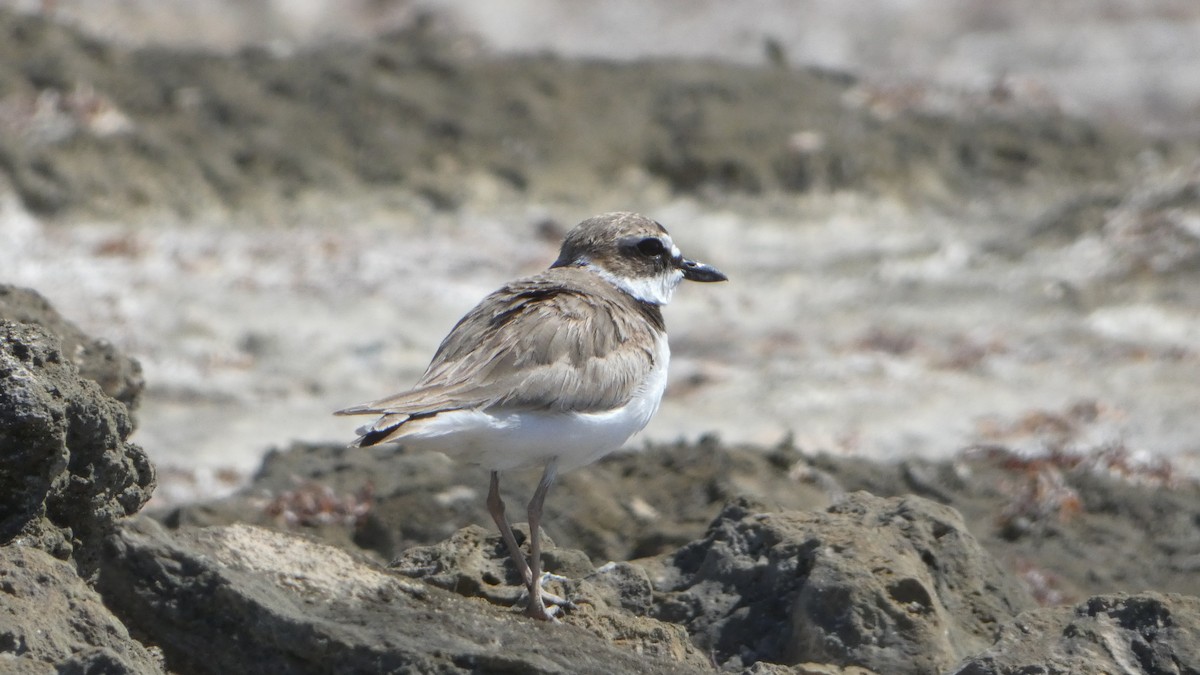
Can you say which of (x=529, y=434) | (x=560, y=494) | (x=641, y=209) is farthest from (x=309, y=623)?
(x=641, y=209)

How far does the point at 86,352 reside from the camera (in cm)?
798

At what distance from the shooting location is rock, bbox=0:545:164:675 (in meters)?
4.46

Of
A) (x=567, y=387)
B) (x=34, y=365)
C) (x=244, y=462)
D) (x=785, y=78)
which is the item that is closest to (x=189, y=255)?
(x=244, y=462)

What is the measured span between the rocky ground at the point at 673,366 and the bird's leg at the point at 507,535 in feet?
0.48

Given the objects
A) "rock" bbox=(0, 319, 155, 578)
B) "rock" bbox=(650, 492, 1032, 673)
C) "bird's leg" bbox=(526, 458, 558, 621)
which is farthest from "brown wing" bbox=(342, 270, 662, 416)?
"rock" bbox=(0, 319, 155, 578)

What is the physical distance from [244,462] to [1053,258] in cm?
948

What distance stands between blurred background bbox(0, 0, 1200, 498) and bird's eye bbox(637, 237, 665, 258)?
4.62 metres

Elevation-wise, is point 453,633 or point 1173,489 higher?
point 1173,489

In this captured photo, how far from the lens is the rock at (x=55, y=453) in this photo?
486cm

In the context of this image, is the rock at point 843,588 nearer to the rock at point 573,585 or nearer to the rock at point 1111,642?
the rock at point 573,585

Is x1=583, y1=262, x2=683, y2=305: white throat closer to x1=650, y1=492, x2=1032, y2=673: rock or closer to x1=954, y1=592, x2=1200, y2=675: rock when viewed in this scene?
x1=650, y1=492, x2=1032, y2=673: rock

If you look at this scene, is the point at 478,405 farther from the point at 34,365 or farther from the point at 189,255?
the point at 189,255

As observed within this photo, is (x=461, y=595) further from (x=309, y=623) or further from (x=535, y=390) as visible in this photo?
(x=309, y=623)

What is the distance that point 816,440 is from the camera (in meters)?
12.8
